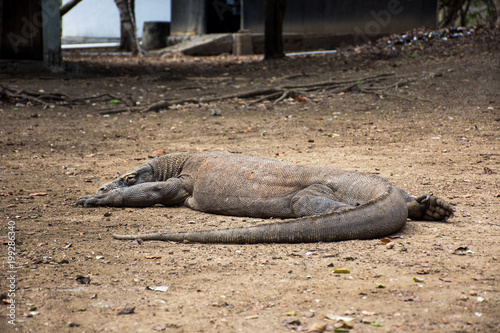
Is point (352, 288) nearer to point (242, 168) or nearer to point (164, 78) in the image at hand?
point (242, 168)

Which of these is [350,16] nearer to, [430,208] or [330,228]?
[430,208]

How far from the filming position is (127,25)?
17094 mm

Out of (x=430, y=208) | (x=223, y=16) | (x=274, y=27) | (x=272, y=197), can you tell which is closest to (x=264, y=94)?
(x=274, y=27)

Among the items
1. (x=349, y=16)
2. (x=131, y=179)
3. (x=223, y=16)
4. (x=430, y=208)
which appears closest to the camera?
(x=430, y=208)

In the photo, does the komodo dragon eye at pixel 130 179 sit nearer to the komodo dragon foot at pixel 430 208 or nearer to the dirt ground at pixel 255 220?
the dirt ground at pixel 255 220

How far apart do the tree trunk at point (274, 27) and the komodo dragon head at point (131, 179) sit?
34.3 ft

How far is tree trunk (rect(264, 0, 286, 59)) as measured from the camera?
46.5ft

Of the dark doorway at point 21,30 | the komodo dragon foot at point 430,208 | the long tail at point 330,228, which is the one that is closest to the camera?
the long tail at point 330,228

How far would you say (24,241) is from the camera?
11.4 ft

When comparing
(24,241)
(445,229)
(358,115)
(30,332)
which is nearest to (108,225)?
(24,241)

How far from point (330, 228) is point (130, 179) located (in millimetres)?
2004

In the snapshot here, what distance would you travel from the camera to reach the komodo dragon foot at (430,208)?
3.65 metres

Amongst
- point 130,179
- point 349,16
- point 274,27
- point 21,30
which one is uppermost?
point 349,16

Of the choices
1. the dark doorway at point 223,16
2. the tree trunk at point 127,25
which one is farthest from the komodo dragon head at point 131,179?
the dark doorway at point 223,16
